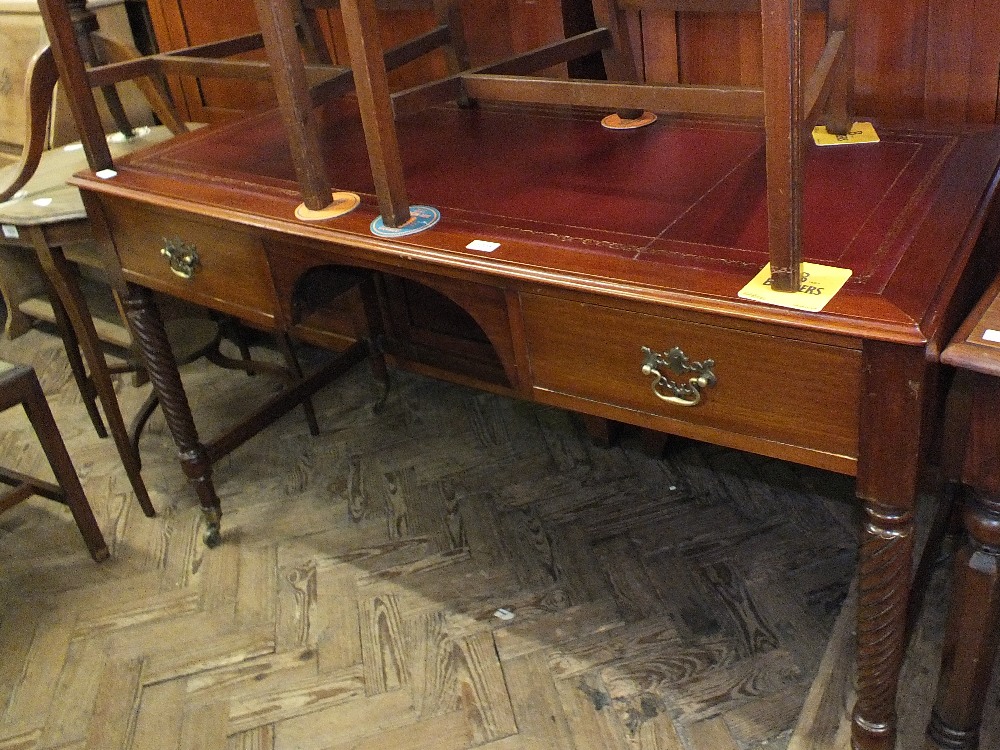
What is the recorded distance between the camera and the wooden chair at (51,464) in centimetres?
220

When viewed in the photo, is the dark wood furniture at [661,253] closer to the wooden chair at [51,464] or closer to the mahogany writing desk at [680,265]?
the mahogany writing desk at [680,265]

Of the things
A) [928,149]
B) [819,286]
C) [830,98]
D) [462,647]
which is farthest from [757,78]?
[462,647]

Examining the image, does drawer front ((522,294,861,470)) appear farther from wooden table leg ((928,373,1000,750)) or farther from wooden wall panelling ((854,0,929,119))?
wooden wall panelling ((854,0,929,119))

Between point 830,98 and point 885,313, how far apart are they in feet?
2.04

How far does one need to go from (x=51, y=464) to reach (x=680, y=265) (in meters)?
1.69

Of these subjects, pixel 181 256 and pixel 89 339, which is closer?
pixel 181 256

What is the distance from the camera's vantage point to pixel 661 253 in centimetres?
136

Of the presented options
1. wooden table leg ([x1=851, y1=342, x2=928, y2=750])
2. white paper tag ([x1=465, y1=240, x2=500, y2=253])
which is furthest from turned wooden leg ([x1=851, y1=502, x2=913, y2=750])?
white paper tag ([x1=465, y1=240, x2=500, y2=253])

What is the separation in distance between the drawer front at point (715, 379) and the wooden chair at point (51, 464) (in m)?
1.31

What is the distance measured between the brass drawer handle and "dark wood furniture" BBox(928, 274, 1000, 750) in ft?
0.98

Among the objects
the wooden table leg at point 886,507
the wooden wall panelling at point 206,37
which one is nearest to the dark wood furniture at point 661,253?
the wooden table leg at point 886,507

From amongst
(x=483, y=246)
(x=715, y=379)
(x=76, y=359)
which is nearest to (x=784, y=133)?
(x=715, y=379)

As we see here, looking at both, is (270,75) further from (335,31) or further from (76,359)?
(76,359)

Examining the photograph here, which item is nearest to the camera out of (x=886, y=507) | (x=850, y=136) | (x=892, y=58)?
(x=886, y=507)
